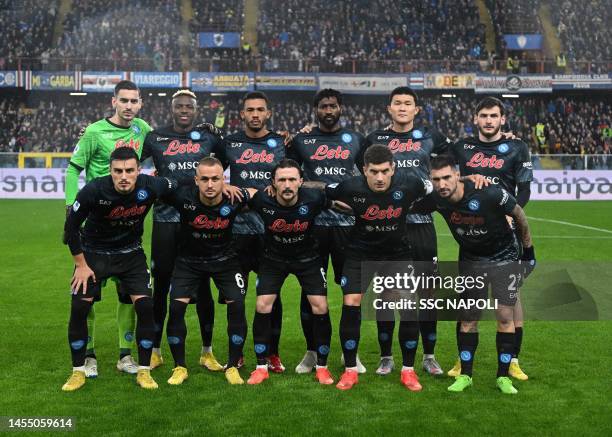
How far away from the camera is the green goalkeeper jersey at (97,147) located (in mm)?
6707

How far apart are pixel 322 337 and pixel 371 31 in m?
33.8

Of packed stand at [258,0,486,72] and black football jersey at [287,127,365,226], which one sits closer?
black football jersey at [287,127,365,226]

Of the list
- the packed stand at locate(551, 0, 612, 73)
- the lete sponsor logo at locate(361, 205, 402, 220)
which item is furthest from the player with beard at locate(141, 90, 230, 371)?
the packed stand at locate(551, 0, 612, 73)

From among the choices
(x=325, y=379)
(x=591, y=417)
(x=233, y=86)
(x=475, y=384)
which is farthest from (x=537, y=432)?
(x=233, y=86)

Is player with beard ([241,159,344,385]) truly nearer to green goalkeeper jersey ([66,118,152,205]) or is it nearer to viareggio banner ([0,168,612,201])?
green goalkeeper jersey ([66,118,152,205])

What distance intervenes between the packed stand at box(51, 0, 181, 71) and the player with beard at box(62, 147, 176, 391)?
98.0 ft

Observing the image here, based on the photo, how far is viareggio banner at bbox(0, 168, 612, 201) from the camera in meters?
24.5

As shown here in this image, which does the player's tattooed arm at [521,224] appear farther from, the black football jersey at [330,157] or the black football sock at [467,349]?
the black football jersey at [330,157]

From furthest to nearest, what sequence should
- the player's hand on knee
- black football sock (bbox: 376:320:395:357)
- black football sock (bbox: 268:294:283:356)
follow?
black football sock (bbox: 268:294:283:356)
black football sock (bbox: 376:320:395:357)
the player's hand on knee

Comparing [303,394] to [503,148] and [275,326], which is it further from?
[503,148]

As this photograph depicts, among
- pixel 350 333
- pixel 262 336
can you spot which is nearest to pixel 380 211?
pixel 350 333

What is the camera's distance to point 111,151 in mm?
6742

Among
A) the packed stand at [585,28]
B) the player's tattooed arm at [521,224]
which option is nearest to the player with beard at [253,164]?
the player's tattooed arm at [521,224]

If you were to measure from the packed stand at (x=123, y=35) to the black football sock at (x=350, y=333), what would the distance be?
30411 millimetres
